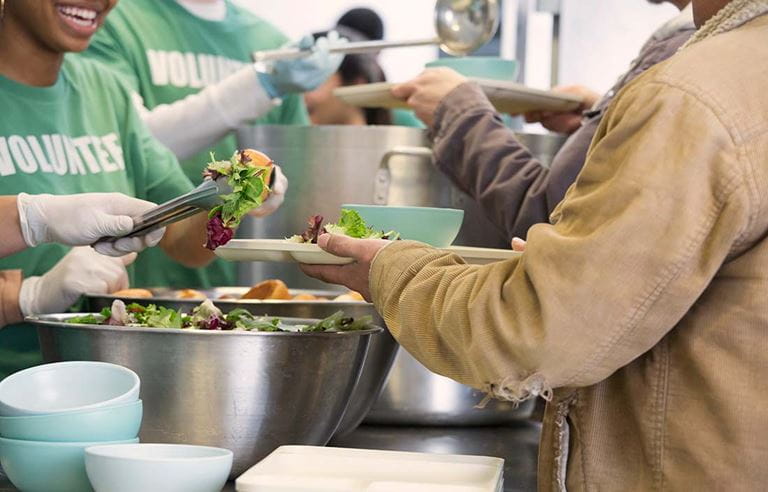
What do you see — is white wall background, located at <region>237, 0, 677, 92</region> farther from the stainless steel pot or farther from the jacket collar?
the jacket collar

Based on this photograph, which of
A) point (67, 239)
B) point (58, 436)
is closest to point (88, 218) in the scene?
point (67, 239)

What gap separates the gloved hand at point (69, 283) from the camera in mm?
1851

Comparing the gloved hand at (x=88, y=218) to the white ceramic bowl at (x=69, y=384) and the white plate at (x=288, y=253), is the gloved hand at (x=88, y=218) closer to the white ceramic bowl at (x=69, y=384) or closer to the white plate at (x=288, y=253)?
the white plate at (x=288, y=253)

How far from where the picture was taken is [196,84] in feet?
10.6

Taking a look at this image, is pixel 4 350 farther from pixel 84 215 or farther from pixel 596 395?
pixel 596 395

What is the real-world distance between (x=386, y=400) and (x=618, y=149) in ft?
3.09

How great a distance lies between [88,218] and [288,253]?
1.29ft

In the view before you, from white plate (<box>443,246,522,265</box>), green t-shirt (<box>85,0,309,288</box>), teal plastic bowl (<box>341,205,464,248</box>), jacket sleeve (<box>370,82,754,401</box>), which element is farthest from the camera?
green t-shirt (<box>85,0,309,288</box>)

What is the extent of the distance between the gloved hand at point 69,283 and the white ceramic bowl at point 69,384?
0.63 meters

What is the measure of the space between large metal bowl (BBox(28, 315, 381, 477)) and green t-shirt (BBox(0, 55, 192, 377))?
2.33 feet

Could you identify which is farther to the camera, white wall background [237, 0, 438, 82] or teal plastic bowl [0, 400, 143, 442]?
white wall background [237, 0, 438, 82]

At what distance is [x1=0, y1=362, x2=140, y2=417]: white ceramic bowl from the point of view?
1.20 m

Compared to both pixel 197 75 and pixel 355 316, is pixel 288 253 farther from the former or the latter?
pixel 197 75

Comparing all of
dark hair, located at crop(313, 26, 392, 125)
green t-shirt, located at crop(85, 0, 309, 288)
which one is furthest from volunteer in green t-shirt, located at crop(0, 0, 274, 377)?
dark hair, located at crop(313, 26, 392, 125)
